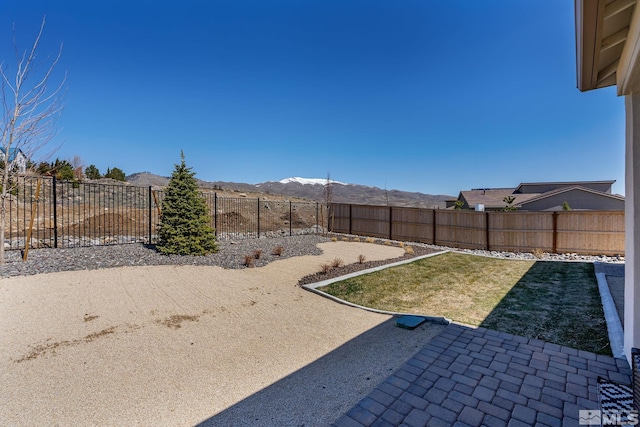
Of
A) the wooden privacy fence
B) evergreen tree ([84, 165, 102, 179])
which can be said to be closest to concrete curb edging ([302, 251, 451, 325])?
the wooden privacy fence

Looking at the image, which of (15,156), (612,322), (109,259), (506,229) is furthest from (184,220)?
(506,229)

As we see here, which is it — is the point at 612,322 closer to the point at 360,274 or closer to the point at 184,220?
the point at 360,274

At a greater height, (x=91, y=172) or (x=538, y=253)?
(x=91, y=172)

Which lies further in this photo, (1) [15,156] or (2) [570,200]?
(2) [570,200]

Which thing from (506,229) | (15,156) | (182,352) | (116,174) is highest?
(116,174)

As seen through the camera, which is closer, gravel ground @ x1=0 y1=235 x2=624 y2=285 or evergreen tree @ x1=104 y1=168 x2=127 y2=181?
gravel ground @ x1=0 y1=235 x2=624 y2=285

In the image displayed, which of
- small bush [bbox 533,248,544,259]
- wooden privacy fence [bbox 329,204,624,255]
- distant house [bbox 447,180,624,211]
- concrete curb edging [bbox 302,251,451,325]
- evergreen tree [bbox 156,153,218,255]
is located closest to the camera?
concrete curb edging [bbox 302,251,451,325]

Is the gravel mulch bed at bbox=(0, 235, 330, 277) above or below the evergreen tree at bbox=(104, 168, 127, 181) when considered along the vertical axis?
below

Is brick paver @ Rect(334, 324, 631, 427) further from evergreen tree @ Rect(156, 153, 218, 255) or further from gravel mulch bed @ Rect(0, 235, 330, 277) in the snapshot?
evergreen tree @ Rect(156, 153, 218, 255)

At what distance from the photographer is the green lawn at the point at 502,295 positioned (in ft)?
12.8

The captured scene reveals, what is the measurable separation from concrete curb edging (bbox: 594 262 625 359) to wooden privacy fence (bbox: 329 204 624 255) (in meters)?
4.95

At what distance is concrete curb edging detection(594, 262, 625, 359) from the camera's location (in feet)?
10.4

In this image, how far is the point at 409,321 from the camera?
158 inches

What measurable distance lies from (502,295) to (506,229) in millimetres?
6713
